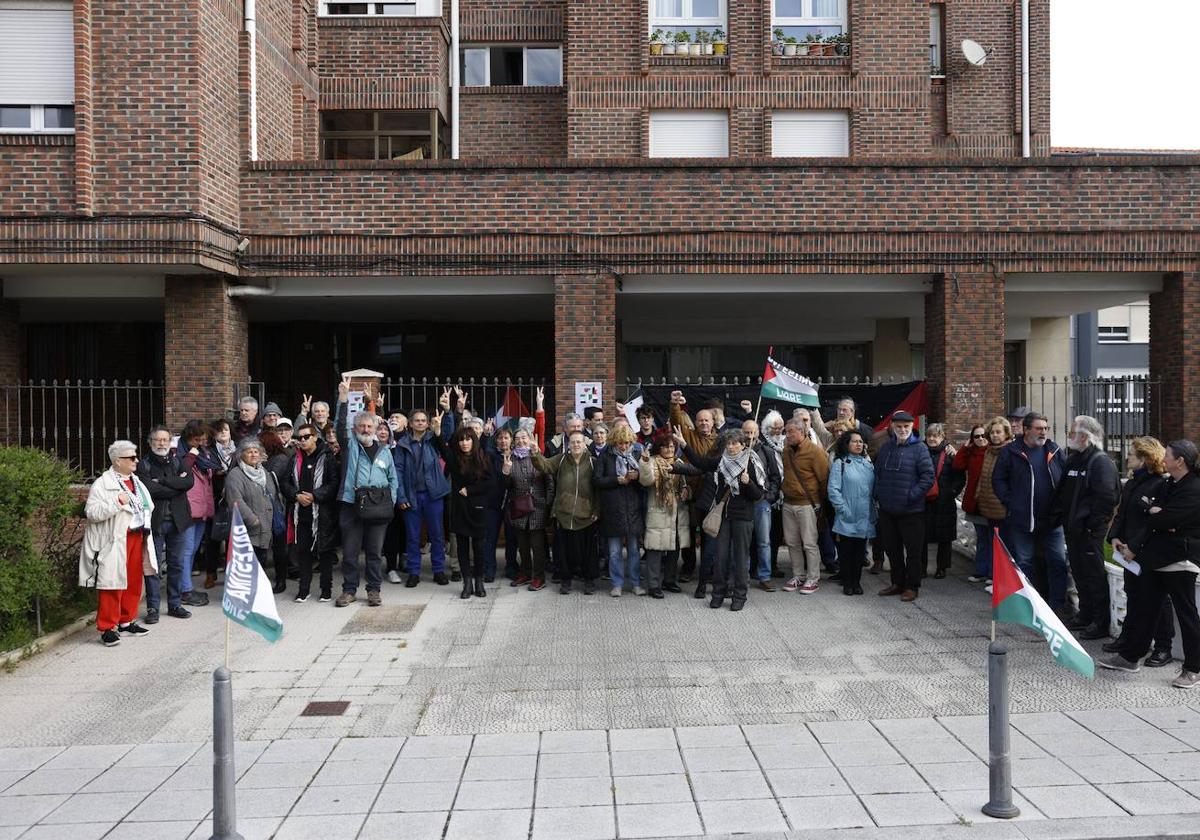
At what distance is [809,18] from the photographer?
1859 cm

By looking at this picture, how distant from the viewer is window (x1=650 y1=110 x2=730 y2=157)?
18406 mm

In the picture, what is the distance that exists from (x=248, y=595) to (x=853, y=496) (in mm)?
6613

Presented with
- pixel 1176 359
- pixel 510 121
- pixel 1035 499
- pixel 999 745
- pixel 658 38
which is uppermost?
pixel 658 38

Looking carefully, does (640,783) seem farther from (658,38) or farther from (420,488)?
(658,38)

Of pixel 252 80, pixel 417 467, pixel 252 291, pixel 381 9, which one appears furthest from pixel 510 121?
pixel 417 467

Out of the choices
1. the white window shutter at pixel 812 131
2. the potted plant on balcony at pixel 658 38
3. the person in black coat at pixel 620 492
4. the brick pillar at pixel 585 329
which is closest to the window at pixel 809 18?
the white window shutter at pixel 812 131

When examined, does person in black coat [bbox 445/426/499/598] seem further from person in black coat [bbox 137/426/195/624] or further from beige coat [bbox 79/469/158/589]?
beige coat [bbox 79/469/158/589]

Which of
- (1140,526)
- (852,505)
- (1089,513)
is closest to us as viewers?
(1140,526)

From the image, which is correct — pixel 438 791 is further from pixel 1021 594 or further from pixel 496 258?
pixel 496 258

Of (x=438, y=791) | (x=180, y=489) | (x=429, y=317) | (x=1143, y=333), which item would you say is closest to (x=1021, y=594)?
Answer: (x=438, y=791)

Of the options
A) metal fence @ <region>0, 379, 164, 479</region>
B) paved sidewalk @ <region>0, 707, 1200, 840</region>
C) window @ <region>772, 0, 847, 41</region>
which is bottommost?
paved sidewalk @ <region>0, 707, 1200, 840</region>

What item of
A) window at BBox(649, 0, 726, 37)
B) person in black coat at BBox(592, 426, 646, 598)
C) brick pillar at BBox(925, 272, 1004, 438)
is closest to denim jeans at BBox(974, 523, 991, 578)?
brick pillar at BBox(925, 272, 1004, 438)

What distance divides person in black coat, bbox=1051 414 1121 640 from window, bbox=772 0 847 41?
41.0ft

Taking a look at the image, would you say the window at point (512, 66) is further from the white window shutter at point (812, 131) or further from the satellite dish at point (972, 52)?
the satellite dish at point (972, 52)
